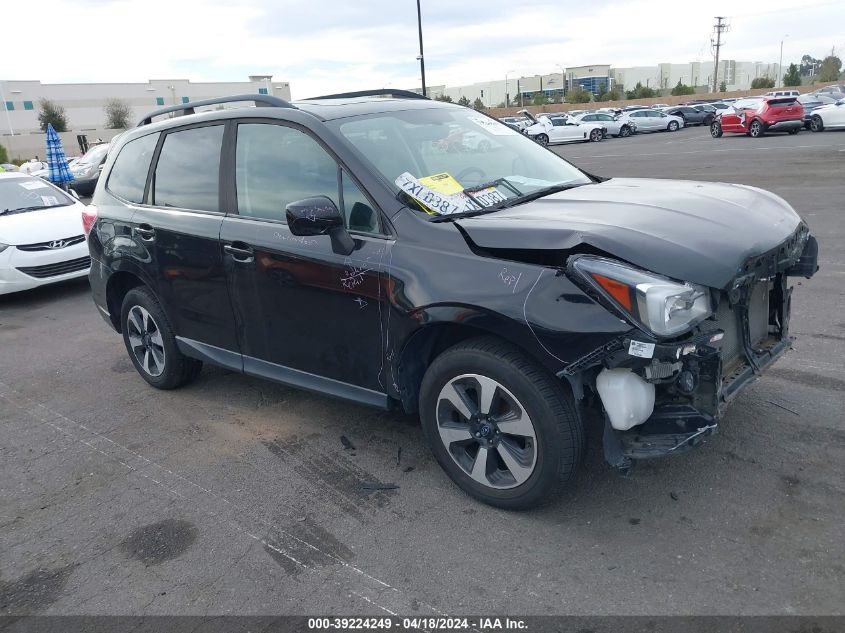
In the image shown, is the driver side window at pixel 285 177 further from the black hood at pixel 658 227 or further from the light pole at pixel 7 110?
the light pole at pixel 7 110

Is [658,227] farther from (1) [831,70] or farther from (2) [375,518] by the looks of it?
(1) [831,70]

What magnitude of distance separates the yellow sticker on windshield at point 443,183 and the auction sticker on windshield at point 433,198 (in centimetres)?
3

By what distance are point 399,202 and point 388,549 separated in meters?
1.64

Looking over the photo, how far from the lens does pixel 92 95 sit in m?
89.0

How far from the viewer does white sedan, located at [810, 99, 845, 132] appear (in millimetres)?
26844

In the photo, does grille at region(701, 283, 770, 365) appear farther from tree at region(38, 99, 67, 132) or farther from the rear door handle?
tree at region(38, 99, 67, 132)

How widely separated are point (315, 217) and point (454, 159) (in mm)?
996

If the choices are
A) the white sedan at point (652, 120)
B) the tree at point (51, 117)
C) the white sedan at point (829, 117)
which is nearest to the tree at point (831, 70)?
the white sedan at point (652, 120)

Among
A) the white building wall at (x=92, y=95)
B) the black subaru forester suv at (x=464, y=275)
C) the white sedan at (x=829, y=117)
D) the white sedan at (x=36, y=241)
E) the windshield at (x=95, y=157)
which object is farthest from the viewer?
the white building wall at (x=92, y=95)

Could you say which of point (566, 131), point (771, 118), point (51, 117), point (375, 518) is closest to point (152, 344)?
point (375, 518)

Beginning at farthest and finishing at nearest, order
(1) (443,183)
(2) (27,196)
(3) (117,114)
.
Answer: (3) (117,114) → (2) (27,196) → (1) (443,183)

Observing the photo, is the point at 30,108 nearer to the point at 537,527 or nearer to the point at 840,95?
the point at 840,95

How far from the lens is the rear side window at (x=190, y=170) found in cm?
429

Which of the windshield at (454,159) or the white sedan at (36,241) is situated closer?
the windshield at (454,159)
